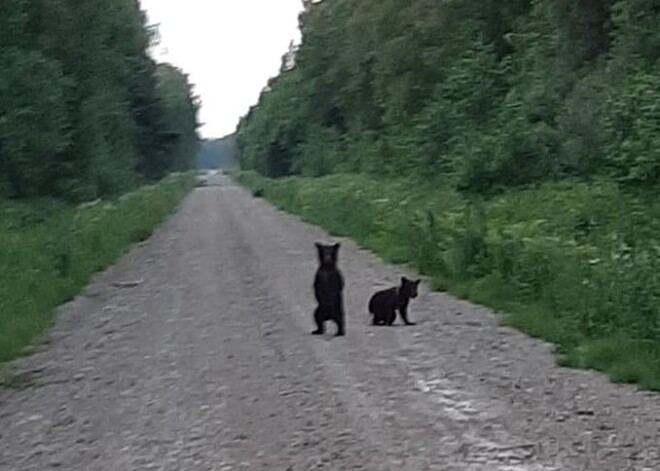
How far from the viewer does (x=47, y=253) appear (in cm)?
2483

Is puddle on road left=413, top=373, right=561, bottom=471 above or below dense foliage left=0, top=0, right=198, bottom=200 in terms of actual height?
below

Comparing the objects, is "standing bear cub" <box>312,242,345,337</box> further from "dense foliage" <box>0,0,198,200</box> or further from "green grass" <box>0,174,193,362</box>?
"dense foliage" <box>0,0,198,200</box>

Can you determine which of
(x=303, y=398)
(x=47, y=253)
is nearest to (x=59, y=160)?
(x=47, y=253)

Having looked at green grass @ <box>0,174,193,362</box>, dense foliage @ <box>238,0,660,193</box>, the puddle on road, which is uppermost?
dense foliage @ <box>238,0,660,193</box>

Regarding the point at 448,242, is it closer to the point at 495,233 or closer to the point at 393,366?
the point at 495,233

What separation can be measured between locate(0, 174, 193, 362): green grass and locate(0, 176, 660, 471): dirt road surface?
49cm

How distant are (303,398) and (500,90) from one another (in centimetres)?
2841

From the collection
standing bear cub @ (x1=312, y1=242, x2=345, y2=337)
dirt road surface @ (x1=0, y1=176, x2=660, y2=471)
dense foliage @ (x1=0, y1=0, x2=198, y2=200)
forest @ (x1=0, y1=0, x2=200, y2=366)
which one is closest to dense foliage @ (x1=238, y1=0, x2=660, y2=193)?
dirt road surface @ (x1=0, y1=176, x2=660, y2=471)

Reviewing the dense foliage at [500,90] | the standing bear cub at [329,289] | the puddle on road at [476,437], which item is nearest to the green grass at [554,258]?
the dense foliage at [500,90]

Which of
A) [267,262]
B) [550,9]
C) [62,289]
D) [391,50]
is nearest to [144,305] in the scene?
[62,289]

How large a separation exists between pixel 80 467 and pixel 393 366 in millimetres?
4630

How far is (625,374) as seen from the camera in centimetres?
1258

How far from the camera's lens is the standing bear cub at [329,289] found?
15.6 meters

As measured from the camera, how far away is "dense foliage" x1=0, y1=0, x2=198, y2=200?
34.1m
